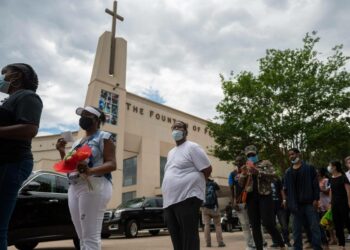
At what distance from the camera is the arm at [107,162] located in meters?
3.43

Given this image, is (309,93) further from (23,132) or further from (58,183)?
(23,132)

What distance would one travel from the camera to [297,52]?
17.5m

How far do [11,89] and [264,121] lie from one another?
14.1m

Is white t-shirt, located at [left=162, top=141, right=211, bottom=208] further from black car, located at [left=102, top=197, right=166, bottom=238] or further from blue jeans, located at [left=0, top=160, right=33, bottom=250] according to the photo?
black car, located at [left=102, top=197, right=166, bottom=238]

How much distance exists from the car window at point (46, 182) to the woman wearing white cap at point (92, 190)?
4347 mm

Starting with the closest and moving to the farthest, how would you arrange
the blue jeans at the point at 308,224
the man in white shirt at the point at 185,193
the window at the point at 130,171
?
the man in white shirt at the point at 185,193
the blue jeans at the point at 308,224
the window at the point at 130,171

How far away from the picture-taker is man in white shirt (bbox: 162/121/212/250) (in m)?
4.27

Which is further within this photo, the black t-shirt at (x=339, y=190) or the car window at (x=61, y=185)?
the car window at (x=61, y=185)

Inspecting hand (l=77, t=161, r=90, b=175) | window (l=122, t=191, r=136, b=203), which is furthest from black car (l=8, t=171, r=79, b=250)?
window (l=122, t=191, r=136, b=203)

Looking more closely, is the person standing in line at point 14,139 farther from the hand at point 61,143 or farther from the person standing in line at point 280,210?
the person standing in line at point 280,210

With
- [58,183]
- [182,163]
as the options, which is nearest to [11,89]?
[182,163]

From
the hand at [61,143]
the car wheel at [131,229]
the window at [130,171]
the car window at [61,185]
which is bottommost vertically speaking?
the car wheel at [131,229]

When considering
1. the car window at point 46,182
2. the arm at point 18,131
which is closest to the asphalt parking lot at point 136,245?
the car window at point 46,182

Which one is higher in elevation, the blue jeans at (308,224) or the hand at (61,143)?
the hand at (61,143)
